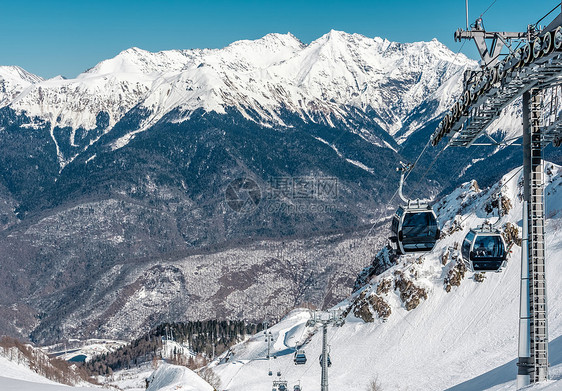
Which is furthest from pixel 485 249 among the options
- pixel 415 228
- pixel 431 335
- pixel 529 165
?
pixel 431 335

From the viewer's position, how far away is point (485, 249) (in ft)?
110

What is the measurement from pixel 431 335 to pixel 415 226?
89503mm

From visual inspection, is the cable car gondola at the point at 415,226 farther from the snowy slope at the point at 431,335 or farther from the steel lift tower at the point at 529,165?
the snowy slope at the point at 431,335

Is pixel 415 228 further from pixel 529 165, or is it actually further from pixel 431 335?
pixel 431 335

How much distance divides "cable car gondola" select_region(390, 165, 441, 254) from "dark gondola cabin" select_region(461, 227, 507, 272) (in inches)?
73.1

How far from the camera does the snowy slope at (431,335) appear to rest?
106625 mm

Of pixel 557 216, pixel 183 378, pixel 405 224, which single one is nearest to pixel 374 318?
pixel 557 216

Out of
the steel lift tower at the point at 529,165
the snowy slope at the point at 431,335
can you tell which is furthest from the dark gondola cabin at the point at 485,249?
the snowy slope at the point at 431,335

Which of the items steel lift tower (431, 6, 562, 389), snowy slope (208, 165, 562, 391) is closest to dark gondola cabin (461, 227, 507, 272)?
steel lift tower (431, 6, 562, 389)

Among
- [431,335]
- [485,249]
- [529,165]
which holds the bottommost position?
[431,335]

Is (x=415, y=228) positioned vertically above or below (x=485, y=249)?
above

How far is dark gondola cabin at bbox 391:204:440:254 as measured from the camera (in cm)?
3475

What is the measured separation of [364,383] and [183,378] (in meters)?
33.6

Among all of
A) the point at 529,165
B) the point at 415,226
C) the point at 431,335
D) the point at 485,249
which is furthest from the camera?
the point at 431,335
